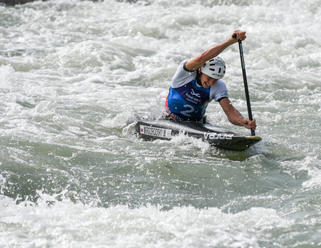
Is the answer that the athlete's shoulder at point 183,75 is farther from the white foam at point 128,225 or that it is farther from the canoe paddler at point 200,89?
the white foam at point 128,225

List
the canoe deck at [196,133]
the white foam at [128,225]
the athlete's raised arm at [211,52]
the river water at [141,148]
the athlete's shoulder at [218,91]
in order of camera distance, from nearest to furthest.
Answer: the white foam at [128,225] < the river water at [141,148] < the athlete's raised arm at [211,52] < the canoe deck at [196,133] < the athlete's shoulder at [218,91]

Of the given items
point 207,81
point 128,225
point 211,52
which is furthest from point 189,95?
point 128,225

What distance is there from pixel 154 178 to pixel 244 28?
9941mm

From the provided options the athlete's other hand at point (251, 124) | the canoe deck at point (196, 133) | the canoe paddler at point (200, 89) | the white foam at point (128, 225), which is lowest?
the white foam at point (128, 225)

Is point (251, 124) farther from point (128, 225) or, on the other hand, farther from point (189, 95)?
point (128, 225)

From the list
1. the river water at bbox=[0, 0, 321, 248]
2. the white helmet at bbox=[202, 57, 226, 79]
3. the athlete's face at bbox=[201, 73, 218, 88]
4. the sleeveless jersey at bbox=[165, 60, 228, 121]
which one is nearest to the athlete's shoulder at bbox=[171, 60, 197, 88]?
the sleeveless jersey at bbox=[165, 60, 228, 121]

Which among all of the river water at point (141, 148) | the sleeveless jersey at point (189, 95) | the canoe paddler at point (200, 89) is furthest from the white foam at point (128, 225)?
the sleeveless jersey at point (189, 95)

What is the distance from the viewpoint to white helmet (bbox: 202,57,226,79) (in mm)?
6695

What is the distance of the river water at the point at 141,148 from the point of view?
4.72 meters

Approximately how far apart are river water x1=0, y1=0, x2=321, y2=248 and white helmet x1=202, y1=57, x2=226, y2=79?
85 cm

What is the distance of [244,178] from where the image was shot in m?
6.07

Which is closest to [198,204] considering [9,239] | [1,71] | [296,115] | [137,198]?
[137,198]

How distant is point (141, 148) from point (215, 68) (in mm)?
1307

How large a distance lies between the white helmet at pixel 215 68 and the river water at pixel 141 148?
85cm
